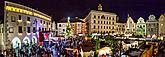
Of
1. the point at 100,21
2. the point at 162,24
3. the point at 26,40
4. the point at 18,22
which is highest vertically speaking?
the point at 18,22

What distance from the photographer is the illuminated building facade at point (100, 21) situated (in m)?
82.6

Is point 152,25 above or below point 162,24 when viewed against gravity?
below

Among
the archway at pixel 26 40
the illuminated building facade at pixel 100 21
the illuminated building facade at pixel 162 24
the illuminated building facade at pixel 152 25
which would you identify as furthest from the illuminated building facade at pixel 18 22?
the illuminated building facade at pixel 152 25

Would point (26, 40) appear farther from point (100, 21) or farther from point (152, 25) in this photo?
point (152, 25)

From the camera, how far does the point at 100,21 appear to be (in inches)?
3342

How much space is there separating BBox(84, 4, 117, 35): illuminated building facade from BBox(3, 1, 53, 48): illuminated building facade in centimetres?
3817

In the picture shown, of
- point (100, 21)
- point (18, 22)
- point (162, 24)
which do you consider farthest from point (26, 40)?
point (162, 24)

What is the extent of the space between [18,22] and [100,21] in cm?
5016

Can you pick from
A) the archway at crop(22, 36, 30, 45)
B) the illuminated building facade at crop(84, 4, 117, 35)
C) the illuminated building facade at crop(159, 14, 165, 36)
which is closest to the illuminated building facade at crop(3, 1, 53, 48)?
the archway at crop(22, 36, 30, 45)

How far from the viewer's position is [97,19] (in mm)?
84125

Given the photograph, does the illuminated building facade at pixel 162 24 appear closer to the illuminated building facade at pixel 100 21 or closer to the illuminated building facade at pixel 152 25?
the illuminated building facade at pixel 152 25

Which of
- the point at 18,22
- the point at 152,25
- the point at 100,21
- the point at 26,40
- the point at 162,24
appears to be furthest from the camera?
the point at 152,25

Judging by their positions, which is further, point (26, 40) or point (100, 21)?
point (100, 21)

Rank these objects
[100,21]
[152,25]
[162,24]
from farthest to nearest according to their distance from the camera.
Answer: [152,25] < [100,21] < [162,24]
